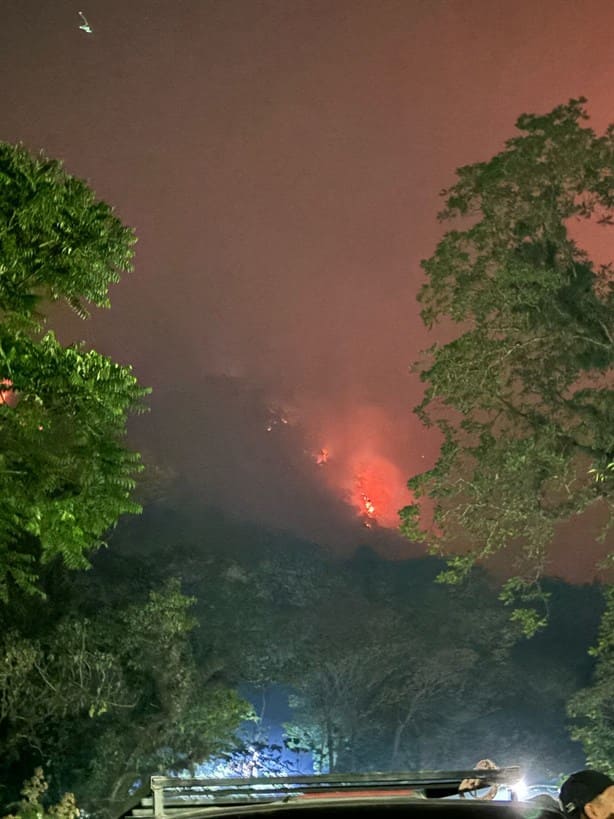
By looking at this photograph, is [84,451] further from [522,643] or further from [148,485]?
[522,643]

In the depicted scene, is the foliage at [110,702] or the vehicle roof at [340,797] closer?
the vehicle roof at [340,797]

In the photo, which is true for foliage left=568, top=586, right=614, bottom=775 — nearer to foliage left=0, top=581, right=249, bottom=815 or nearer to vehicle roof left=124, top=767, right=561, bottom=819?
foliage left=0, top=581, right=249, bottom=815

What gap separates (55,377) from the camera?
729 centimetres

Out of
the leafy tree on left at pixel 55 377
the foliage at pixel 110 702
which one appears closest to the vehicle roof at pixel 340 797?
the leafy tree on left at pixel 55 377

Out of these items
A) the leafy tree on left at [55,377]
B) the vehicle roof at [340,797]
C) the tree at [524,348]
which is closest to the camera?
the vehicle roof at [340,797]

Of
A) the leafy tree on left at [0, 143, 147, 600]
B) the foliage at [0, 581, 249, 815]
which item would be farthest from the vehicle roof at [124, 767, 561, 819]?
the foliage at [0, 581, 249, 815]

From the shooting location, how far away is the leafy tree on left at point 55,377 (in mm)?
7062

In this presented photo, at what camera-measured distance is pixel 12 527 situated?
25.0 ft

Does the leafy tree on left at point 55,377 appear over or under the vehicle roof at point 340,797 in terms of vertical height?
over

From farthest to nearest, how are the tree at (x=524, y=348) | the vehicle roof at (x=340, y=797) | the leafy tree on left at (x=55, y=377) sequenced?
the tree at (x=524, y=348) → the leafy tree on left at (x=55, y=377) → the vehicle roof at (x=340, y=797)

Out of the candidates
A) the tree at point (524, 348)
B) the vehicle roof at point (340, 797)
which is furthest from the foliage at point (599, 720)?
the vehicle roof at point (340, 797)

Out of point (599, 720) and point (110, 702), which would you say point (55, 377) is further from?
point (599, 720)

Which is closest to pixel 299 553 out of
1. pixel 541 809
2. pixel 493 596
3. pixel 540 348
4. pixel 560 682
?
pixel 493 596

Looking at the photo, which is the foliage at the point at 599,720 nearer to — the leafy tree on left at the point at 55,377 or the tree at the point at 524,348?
the tree at the point at 524,348
